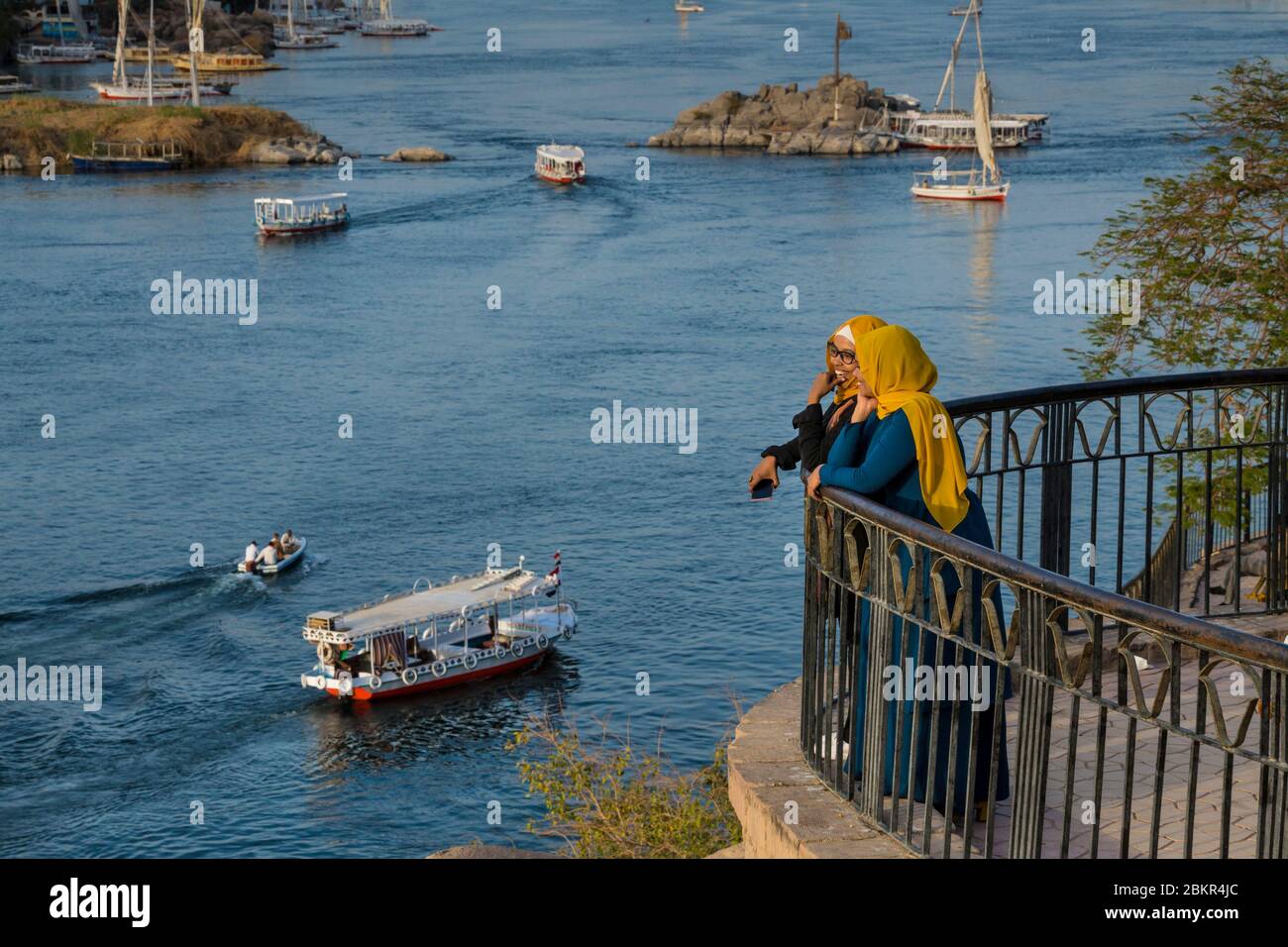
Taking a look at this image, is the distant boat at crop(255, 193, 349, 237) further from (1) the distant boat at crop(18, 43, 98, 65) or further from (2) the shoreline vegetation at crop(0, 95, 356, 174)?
(1) the distant boat at crop(18, 43, 98, 65)

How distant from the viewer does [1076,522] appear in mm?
41719

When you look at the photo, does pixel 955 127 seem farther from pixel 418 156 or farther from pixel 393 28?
pixel 393 28

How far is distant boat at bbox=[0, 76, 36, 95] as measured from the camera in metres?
133

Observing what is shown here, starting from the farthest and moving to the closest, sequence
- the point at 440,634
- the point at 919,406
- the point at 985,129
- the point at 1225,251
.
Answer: the point at 985,129, the point at 440,634, the point at 1225,251, the point at 919,406

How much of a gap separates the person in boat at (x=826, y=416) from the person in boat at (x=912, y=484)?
8.2 inches

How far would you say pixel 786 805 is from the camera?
628cm

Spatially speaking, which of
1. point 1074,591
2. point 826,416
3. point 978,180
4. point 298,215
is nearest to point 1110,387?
point 826,416

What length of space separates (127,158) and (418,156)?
58.3ft

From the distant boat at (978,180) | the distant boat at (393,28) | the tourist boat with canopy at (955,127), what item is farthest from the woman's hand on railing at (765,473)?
the distant boat at (393,28)

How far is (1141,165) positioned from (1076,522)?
5042 cm

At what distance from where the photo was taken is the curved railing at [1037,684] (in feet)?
15.5

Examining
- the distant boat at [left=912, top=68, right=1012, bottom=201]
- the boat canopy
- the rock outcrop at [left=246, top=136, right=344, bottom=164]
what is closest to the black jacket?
the boat canopy

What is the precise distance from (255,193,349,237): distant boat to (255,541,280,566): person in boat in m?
42.8
